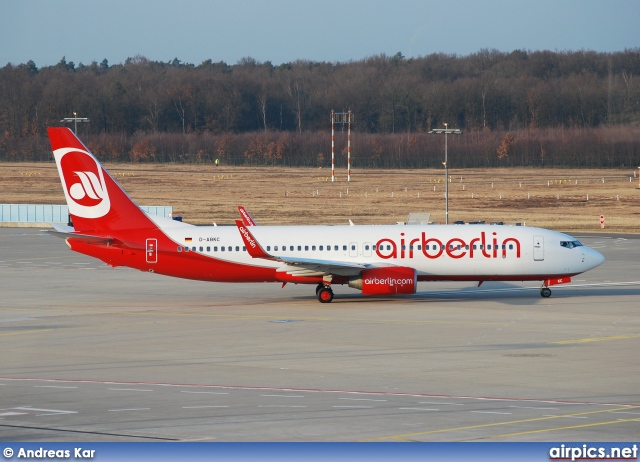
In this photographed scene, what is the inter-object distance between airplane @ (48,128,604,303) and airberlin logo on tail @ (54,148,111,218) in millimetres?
55

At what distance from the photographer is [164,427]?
2488cm

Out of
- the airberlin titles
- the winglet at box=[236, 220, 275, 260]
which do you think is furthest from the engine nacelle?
the winglet at box=[236, 220, 275, 260]

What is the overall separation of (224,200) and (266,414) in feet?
396

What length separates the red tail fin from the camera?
54000 millimetres

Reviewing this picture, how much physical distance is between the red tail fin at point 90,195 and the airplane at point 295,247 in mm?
55

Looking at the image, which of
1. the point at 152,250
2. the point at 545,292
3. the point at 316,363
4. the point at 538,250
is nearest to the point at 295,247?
the point at 152,250

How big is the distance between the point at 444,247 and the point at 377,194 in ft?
318

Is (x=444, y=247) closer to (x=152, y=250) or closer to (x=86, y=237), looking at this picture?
(x=152, y=250)

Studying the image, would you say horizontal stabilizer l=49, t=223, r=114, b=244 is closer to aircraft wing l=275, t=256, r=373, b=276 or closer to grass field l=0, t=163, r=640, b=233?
aircraft wing l=275, t=256, r=373, b=276

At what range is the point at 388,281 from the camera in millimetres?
51656

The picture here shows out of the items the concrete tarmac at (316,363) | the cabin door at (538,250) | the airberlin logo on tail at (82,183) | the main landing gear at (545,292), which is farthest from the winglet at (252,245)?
the main landing gear at (545,292)

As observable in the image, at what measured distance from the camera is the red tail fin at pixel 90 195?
54000 mm

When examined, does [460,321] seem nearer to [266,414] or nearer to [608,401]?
[608,401]

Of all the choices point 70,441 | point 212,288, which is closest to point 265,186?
point 212,288
